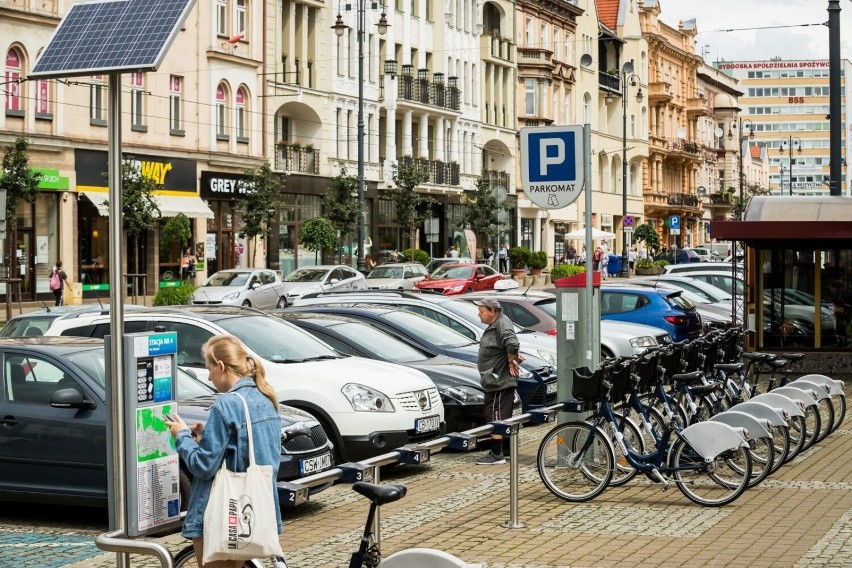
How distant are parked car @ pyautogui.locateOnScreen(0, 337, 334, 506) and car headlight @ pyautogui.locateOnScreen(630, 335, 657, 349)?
435 inches

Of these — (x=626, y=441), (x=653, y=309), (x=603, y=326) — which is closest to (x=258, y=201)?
(x=653, y=309)

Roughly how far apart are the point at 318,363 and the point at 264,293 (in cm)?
2947

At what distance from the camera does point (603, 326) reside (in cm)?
2306

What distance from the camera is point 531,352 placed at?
18.9 m

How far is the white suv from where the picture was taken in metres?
13.2

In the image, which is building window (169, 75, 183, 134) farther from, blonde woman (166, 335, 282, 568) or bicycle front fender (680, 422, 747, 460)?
blonde woman (166, 335, 282, 568)

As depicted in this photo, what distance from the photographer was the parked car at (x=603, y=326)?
2206 centimetres

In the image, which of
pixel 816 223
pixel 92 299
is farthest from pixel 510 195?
pixel 816 223

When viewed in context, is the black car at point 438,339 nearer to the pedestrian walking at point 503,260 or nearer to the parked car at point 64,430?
the parked car at point 64,430

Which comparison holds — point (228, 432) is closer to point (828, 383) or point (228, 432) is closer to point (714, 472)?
point (714, 472)

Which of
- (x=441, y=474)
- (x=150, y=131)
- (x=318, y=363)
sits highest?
(x=150, y=131)

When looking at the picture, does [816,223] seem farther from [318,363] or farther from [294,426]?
[294,426]

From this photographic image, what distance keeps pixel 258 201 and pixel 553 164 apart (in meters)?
38.8

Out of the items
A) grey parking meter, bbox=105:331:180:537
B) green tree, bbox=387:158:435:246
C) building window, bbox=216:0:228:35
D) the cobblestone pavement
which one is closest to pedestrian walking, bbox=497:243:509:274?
green tree, bbox=387:158:435:246
